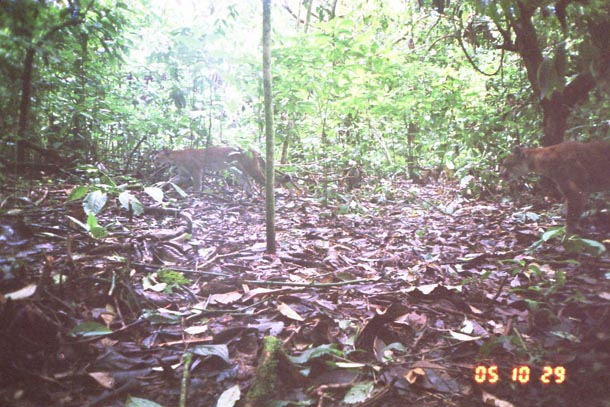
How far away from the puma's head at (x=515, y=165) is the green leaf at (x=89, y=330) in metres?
4.75

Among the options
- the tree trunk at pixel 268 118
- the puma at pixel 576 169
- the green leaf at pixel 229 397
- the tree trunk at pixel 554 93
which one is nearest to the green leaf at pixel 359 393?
the green leaf at pixel 229 397

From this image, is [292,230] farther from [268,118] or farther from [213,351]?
[213,351]

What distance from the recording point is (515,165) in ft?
16.2

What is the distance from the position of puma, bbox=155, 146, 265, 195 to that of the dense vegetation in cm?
38

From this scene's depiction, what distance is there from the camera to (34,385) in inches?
59.1

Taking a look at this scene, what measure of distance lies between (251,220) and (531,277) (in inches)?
136

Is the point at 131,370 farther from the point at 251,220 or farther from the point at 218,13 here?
the point at 218,13

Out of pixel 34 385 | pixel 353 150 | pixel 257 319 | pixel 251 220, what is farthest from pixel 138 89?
pixel 34 385

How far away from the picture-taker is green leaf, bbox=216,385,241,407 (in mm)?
1580

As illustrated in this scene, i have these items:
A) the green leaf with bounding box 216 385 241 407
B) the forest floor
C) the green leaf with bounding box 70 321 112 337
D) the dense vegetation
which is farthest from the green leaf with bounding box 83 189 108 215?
the green leaf with bounding box 216 385 241 407

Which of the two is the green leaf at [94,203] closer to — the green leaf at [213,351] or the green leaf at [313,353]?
the green leaf at [213,351]

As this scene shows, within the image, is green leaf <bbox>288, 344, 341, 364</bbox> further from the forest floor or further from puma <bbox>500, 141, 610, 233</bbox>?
puma <bbox>500, 141, 610, 233</bbox>

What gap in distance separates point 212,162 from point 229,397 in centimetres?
637

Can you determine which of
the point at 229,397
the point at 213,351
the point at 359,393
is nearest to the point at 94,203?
the point at 213,351
